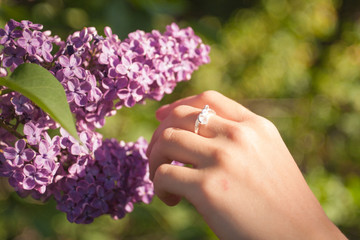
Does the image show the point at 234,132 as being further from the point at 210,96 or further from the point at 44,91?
the point at 44,91

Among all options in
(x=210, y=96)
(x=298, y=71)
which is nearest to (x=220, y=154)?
(x=210, y=96)

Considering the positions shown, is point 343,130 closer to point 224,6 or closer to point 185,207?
point 224,6

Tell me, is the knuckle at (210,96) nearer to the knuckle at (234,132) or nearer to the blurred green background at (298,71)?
the knuckle at (234,132)

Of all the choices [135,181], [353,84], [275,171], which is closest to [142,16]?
[135,181]

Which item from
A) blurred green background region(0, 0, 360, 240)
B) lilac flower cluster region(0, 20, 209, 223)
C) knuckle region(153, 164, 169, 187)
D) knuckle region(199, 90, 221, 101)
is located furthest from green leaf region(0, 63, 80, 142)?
blurred green background region(0, 0, 360, 240)

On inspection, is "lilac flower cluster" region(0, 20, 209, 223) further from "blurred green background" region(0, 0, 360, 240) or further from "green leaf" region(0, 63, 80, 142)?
"blurred green background" region(0, 0, 360, 240)

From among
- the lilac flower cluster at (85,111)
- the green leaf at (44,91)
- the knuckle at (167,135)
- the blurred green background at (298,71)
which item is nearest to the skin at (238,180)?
the knuckle at (167,135)
